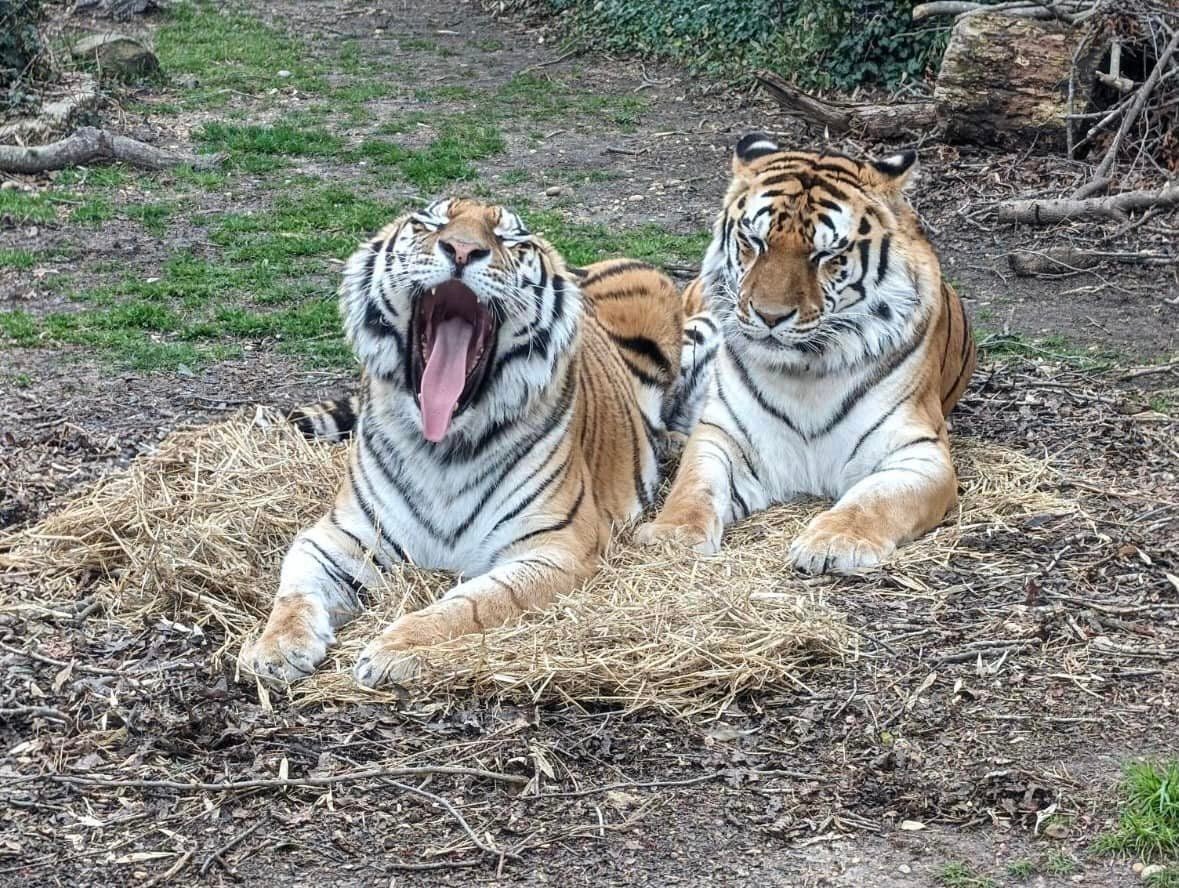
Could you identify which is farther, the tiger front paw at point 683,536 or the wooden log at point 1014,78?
the wooden log at point 1014,78

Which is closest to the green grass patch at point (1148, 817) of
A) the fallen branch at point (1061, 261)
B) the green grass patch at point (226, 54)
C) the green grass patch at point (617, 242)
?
the fallen branch at point (1061, 261)

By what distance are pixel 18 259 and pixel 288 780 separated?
5.61 meters

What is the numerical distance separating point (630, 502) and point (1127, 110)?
17.4ft

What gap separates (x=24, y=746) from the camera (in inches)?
146

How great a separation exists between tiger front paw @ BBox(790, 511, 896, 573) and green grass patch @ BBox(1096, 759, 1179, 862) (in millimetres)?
1280

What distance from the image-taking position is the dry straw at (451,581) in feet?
13.0

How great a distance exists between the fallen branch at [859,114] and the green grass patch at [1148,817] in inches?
286

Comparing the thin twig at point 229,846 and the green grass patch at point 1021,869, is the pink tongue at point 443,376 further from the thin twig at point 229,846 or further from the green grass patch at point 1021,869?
the green grass patch at point 1021,869

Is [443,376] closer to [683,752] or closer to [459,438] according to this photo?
[459,438]

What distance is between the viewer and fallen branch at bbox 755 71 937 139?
10117 millimetres

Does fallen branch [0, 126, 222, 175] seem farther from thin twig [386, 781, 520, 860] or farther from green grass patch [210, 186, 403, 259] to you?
thin twig [386, 781, 520, 860]

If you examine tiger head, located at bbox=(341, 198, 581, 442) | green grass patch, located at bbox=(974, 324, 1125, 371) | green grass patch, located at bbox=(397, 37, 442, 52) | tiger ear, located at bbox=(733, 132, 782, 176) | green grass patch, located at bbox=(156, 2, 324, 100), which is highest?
tiger ear, located at bbox=(733, 132, 782, 176)

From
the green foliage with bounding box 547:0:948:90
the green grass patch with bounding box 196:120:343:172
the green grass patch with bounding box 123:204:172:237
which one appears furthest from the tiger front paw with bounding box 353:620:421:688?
the green foliage with bounding box 547:0:948:90

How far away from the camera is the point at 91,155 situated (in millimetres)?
10125
